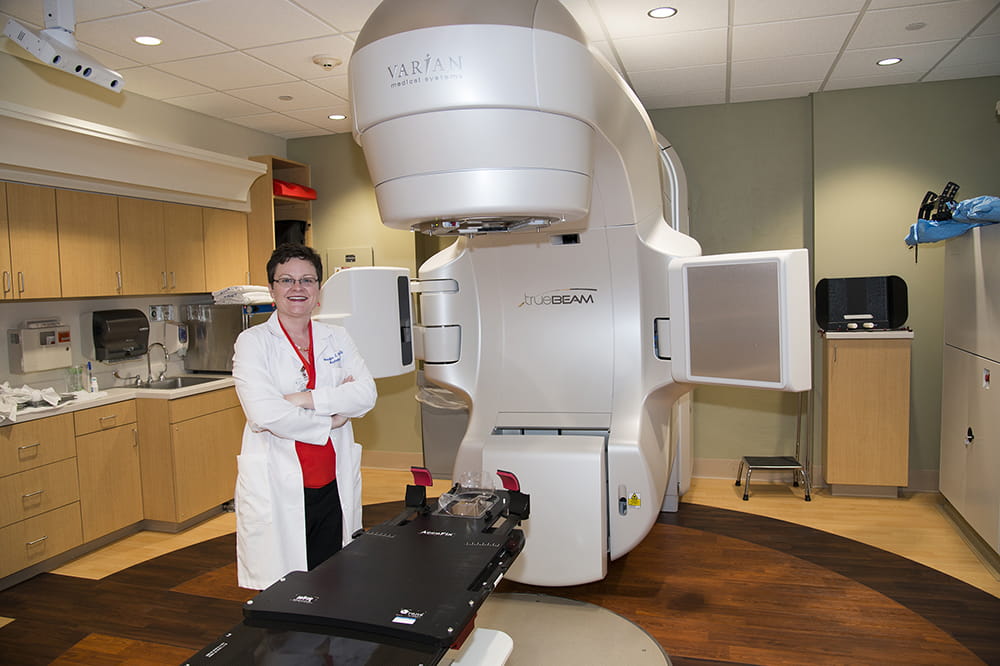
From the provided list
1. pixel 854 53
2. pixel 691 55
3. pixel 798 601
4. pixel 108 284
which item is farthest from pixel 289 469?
pixel 854 53

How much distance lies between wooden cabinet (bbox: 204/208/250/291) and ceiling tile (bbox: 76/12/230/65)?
1172mm

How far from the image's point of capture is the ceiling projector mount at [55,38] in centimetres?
246

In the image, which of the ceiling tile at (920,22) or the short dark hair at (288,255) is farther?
the ceiling tile at (920,22)

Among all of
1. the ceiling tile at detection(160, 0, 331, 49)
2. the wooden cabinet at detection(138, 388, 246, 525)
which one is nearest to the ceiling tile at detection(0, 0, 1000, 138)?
the ceiling tile at detection(160, 0, 331, 49)

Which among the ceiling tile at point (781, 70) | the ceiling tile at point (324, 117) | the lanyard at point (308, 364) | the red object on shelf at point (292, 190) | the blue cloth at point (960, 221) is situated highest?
the ceiling tile at point (324, 117)

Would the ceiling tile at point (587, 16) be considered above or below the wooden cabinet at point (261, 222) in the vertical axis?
above

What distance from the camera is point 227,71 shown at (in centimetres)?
347

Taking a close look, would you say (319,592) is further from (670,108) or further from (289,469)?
(670,108)

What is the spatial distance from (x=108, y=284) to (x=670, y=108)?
3451mm

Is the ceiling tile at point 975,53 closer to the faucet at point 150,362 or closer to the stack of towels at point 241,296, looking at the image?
the stack of towels at point 241,296

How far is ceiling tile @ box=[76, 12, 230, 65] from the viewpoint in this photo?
9.20 ft

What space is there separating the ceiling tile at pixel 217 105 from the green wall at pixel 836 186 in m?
2.56

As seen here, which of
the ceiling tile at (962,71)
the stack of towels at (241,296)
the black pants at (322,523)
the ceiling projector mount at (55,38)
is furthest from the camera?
the stack of towels at (241,296)

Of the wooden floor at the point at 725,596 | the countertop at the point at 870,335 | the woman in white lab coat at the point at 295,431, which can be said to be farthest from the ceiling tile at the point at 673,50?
the wooden floor at the point at 725,596
